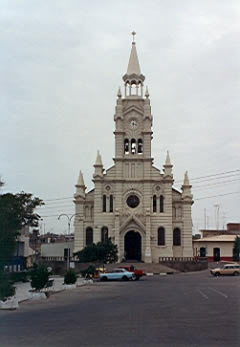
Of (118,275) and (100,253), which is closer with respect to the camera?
(118,275)

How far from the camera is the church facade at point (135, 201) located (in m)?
69.2

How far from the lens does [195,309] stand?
20266mm

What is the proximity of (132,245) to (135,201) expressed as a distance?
5.83m

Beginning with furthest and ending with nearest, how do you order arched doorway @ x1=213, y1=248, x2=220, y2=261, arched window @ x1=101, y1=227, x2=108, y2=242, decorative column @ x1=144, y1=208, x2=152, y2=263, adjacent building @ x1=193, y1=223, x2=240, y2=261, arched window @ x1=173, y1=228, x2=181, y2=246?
arched doorway @ x1=213, y1=248, x2=220, y2=261
adjacent building @ x1=193, y1=223, x2=240, y2=261
arched window @ x1=173, y1=228, x2=181, y2=246
arched window @ x1=101, y1=227, x2=108, y2=242
decorative column @ x1=144, y1=208, x2=152, y2=263

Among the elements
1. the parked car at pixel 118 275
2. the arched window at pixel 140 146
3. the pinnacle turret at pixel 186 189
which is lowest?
the parked car at pixel 118 275

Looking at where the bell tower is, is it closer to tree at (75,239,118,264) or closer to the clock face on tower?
the clock face on tower

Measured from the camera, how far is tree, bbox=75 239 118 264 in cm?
6247

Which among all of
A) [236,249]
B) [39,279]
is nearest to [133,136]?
[236,249]

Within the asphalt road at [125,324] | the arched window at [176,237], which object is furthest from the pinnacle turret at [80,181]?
the asphalt road at [125,324]

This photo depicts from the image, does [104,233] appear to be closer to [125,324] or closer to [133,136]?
[133,136]

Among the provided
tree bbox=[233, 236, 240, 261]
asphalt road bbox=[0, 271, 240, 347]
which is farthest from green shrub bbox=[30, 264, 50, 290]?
tree bbox=[233, 236, 240, 261]

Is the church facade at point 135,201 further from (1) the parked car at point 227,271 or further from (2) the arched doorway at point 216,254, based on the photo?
(2) the arched doorway at point 216,254

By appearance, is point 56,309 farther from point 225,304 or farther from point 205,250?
point 205,250

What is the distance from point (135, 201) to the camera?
70.9 meters
